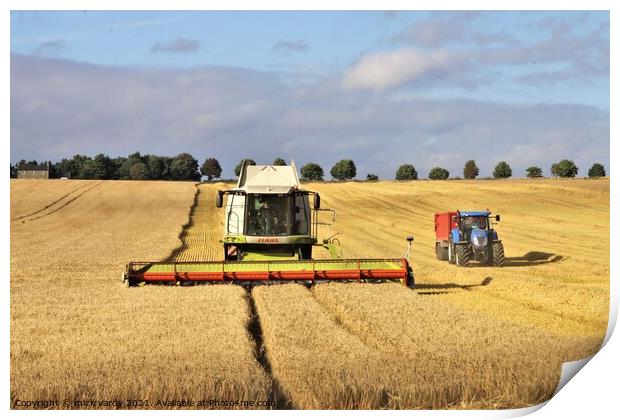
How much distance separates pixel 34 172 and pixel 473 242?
170 feet

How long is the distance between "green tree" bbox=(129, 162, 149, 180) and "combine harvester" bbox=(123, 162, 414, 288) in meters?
60.5

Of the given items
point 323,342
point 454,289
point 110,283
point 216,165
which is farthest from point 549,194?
point 323,342

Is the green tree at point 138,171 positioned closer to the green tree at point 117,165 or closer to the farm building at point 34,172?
the green tree at point 117,165

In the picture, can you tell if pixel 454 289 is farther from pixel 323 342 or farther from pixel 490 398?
pixel 490 398

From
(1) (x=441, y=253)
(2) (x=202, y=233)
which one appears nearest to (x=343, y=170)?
(2) (x=202, y=233)

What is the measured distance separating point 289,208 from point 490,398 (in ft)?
35.5

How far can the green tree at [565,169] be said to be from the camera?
92.9 metres

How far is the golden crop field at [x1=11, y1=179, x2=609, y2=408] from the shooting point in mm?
8859

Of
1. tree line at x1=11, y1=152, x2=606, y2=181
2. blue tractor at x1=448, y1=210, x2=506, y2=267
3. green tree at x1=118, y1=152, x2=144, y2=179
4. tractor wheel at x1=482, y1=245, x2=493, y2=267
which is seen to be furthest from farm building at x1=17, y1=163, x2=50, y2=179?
tractor wheel at x1=482, y1=245, x2=493, y2=267

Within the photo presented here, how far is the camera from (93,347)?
1086 centimetres

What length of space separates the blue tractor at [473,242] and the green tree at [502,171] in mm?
72045

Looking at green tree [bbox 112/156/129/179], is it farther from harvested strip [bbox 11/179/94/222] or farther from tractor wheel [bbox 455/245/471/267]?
tractor wheel [bbox 455/245/471/267]

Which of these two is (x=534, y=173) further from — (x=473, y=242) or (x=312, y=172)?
(x=473, y=242)

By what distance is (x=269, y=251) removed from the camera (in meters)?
19.8
